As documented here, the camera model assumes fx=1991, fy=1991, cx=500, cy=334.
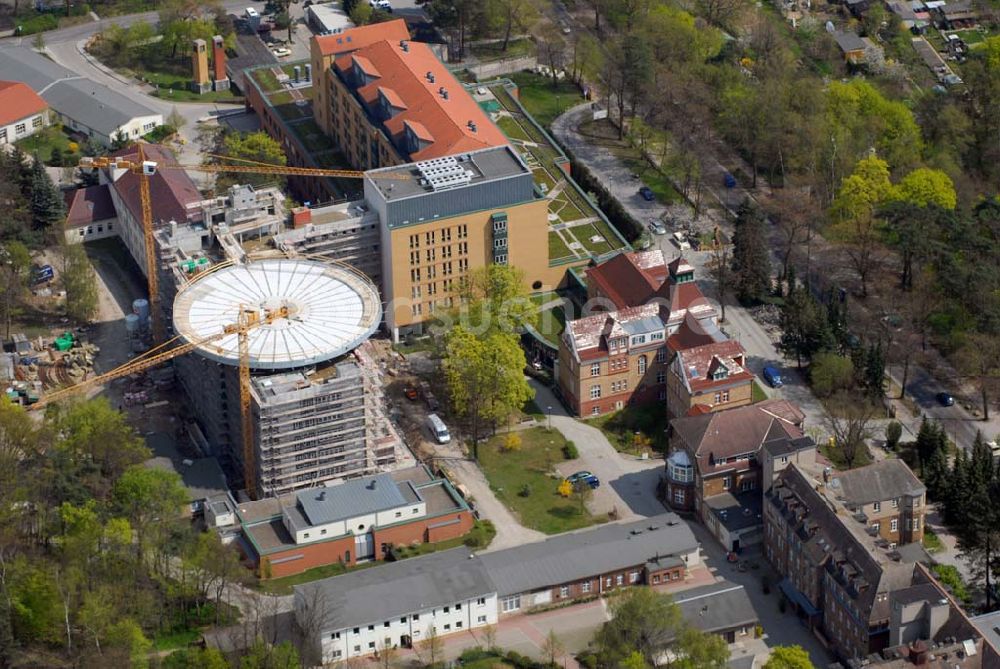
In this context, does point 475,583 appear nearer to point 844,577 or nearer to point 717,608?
point 717,608

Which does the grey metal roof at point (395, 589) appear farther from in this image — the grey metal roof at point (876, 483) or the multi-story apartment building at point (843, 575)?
the grey metal roof at point (876, 483)

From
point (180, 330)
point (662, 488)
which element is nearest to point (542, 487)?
point (662, 488)

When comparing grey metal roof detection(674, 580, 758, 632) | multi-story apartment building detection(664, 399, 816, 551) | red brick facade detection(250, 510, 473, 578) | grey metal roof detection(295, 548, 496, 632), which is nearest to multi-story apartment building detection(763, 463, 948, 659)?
multi-story apartment building detection(664, 399, 816, 551)

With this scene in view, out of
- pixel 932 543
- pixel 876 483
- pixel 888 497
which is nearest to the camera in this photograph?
pixel 888 497

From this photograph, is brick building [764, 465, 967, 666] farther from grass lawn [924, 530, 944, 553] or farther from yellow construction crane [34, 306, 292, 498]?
yellow construction crane [34, 306, 292, 498]

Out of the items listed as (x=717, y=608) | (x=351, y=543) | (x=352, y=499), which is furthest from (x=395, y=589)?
(x=717, y=608)

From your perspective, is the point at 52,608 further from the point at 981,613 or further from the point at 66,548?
the point at 981,613
